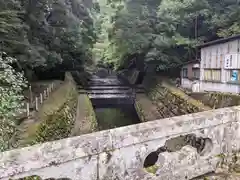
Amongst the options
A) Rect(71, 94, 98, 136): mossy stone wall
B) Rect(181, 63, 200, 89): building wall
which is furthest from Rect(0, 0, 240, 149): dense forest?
Rect(71, 94, 98, 136): mossy stone wall

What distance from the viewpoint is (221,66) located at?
11961 mm

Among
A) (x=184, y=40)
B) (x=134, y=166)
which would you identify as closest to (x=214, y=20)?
(x=184, y=40)

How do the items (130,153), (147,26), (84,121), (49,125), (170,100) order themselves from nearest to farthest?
(130,153) → (49,125) → (84,121) → (170,100) → (147,26)

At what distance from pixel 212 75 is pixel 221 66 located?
2.86ft

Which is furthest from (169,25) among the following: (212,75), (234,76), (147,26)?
(234,76)

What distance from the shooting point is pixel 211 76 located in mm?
12789

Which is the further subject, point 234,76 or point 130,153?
point 234,76

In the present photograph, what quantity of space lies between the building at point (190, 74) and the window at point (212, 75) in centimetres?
141

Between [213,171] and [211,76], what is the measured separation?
34.9 ft

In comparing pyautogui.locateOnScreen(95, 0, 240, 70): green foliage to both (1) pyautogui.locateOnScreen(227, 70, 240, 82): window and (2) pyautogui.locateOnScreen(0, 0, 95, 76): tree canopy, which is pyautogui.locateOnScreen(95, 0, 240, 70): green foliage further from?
(1) pyautogui.locateOnScreen(227, 70, 240, 82): window

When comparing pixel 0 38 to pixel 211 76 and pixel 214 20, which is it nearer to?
pixel 211 76

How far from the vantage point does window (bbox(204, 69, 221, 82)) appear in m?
12.2

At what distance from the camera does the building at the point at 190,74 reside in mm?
14961

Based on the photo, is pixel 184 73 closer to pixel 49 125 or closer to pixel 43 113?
pixel 43 113
